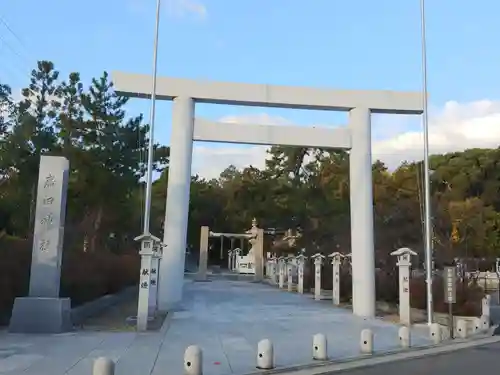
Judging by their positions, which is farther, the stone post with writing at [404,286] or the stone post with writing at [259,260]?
the stone post with writing at [259,260]

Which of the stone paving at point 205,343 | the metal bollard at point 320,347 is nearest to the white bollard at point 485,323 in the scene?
the stone paving at point 205,343

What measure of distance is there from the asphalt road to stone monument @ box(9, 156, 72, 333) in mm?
7656

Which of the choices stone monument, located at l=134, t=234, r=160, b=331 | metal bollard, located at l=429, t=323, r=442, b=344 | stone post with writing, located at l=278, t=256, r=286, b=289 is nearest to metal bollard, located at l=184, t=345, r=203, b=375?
stone monument, located at l=134, t=234, r=160, b=331

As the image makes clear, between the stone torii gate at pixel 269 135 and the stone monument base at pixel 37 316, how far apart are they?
6003mm

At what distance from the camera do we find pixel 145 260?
1507cm

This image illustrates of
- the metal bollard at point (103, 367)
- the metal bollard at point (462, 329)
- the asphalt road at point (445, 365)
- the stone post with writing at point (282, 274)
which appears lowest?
the asphalt road at point (445, 365)

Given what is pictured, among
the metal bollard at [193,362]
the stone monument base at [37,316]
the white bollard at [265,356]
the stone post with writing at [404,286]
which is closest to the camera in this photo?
the metal bollard at [193,362]

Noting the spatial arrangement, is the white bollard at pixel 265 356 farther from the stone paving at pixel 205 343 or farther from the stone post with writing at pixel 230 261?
the stone post with writing at pixel 230 261

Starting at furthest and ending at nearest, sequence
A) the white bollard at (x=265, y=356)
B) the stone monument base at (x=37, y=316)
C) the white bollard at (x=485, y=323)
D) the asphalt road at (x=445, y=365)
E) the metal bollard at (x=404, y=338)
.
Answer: the white bollard at (x=485, y=323) < the stone monument base at (x=37, y=316) < the metal bollard at (x=404, y=338) < the asphalt road at (x=445, y=365) < the white bollard at (x=265, y=356)

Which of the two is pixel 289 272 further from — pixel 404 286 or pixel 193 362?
pixel 193 362

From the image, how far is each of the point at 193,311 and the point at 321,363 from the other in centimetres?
1050

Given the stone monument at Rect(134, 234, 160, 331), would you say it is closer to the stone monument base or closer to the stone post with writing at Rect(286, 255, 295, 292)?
the stone monument base

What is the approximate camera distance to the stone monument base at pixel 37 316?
13.9 metres

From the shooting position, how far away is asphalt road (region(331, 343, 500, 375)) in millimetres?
9852
